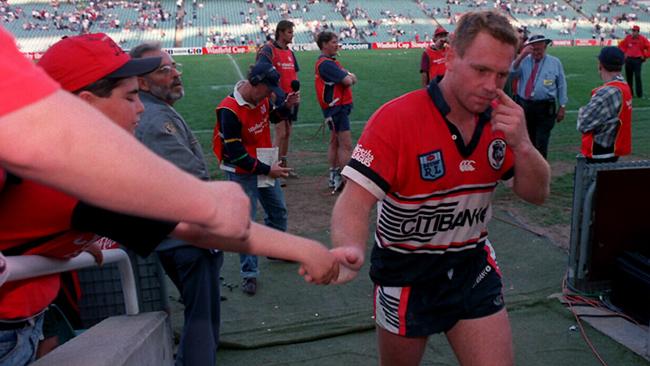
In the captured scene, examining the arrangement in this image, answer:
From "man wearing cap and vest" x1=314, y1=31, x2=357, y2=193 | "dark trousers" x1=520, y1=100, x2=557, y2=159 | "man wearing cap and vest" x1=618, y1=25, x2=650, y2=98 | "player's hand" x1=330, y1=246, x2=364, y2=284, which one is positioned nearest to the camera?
"player's hand" x1=330, y1=246, x2=364, y2=284

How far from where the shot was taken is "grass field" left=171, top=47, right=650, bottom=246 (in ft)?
31.2

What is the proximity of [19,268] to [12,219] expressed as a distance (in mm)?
147

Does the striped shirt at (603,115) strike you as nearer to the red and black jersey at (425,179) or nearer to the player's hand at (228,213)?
the red and black jersey at (425,179)

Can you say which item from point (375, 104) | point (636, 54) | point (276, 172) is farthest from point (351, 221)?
point (636, 54)

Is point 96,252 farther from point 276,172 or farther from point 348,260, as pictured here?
point 276,172

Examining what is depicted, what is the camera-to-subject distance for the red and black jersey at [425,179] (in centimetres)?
295

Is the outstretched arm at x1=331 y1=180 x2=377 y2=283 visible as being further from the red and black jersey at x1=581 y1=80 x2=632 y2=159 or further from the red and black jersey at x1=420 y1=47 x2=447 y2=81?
the red and black jersey at x1=420 y1=47 x2=447 y2=81

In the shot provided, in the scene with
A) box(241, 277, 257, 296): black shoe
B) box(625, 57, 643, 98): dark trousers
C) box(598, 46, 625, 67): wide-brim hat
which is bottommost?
box(241, 277, 257, 296): black shoe

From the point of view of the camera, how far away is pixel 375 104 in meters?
19.4

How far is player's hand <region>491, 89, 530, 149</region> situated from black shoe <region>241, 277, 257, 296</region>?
11.7ft

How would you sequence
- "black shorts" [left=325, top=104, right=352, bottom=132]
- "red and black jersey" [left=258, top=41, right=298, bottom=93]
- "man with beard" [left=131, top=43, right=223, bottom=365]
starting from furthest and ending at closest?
"red and black jersey" [left=258, top=41, right=298, bottom=93] < "black shorts" [left=325, top=104, right=352, bottom=132] < "man with beard" [left=131, top=43, right=223, bottom=365]

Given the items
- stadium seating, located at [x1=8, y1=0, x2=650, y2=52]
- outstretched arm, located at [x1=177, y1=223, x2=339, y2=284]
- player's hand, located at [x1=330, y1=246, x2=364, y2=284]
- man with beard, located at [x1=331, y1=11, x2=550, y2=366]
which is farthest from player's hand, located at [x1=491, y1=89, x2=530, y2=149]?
stadium seating, located at [x1=8, y1=0, x2=650, y2=52]

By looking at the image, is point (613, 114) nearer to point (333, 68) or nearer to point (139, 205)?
point (333, 68)

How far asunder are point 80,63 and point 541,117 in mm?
8756
